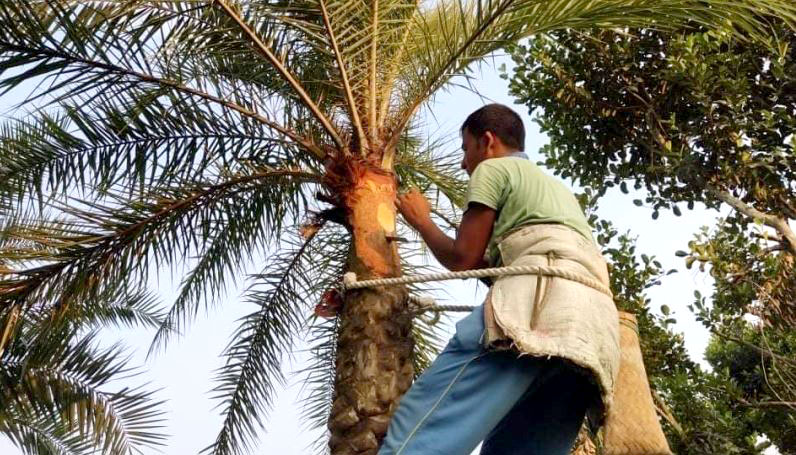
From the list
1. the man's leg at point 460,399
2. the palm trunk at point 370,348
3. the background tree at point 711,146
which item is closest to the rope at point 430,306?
the palm trunk at point 370,348

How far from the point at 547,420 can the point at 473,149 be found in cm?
108

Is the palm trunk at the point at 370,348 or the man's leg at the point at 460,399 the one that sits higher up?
the palm trunk at the point at 370,348

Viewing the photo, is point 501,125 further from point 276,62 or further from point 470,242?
point 276,62

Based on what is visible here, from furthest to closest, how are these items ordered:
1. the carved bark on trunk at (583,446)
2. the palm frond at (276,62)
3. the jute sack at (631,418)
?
the carved bark on trunk at (583,446), the palm frond at (276,62), the jute sack at (631,418)

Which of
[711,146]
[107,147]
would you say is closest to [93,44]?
[107,147]

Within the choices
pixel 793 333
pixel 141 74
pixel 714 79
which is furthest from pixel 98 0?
pixel 793 333

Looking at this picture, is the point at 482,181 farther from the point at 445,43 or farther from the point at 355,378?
the point at 445,43

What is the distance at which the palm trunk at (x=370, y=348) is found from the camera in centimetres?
427

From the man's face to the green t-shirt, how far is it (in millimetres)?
243

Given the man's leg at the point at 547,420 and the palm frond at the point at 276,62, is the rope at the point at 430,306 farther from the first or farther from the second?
the palm frond at the point at 276,62

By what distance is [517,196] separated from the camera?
3.42 metres

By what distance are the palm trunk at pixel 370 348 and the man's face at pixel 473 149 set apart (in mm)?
975

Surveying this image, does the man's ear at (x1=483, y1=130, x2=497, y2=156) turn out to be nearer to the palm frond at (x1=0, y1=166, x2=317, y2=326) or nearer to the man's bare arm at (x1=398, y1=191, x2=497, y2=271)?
the man's bare arm at (x1=398, y1=191, x2=497, y2=271)

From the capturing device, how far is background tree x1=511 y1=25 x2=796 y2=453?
19.7 ft
